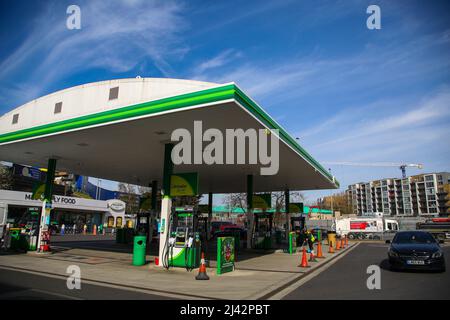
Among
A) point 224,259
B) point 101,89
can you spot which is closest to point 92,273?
point 224,259

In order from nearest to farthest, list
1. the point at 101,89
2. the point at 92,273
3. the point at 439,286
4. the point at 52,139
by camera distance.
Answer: the point at 439,286 < the point at 92,273 < the point at 101,89 < the point at 52,139

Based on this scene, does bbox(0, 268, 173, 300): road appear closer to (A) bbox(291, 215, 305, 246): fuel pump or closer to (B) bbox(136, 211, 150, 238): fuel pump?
(B) bbox(136, 211, 150, 238): fuel pump

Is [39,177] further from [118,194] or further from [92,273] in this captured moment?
[92,273]

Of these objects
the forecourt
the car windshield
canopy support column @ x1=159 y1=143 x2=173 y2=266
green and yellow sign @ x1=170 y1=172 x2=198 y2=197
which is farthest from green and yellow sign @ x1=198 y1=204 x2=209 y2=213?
the car windshield

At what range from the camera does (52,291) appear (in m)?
7.69

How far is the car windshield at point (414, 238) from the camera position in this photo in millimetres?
11773

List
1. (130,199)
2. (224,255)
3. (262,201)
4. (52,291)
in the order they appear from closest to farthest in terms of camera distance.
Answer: (52,291), (224,255), (262,201), (130,199)

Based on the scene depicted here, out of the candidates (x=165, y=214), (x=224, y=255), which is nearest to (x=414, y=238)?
(x=224, y=255)

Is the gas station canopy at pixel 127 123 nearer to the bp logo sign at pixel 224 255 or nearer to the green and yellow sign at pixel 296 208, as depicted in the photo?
the bp logo sign at pixel 224 255

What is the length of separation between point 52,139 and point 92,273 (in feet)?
20.3

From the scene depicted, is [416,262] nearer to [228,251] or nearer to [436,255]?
[436,255]

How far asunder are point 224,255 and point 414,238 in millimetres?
6933
